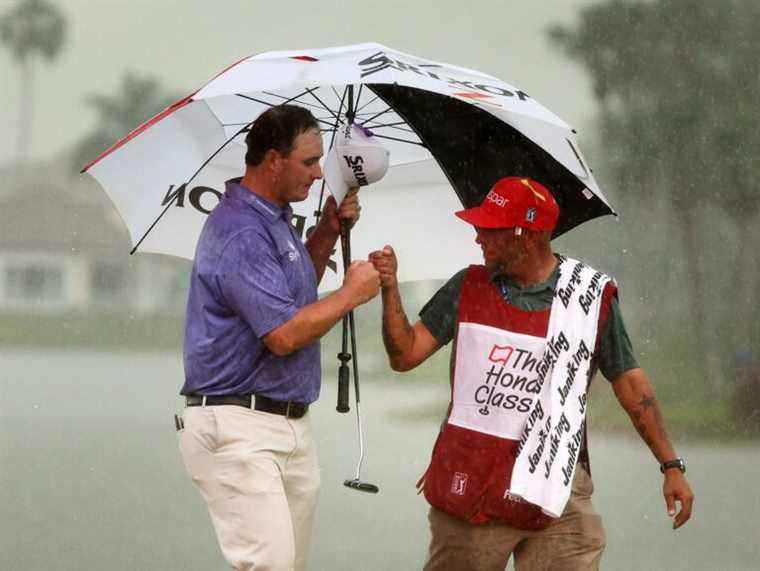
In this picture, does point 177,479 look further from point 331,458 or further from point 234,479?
point 234,479

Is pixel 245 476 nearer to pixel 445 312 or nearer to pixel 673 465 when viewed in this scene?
pixel 445 312

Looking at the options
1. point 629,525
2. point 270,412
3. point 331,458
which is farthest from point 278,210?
point 629,525

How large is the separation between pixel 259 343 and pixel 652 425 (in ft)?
3.22

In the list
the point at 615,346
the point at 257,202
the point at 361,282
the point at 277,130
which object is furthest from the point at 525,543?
the point at 277,130

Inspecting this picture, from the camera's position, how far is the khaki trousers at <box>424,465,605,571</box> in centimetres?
394

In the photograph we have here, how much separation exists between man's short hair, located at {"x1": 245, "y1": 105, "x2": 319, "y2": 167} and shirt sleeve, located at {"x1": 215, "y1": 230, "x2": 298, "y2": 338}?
229mm

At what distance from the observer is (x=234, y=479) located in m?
3.92

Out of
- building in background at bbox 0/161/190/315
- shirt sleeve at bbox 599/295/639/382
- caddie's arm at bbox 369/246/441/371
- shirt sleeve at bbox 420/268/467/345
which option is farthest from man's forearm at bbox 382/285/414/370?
building in background at bbox 0/161/190/315

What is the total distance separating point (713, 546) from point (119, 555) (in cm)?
232

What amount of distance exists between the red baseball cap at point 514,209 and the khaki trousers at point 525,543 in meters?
0.62

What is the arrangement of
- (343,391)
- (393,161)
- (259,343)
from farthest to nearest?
(393,161), (343,391), (259,343)

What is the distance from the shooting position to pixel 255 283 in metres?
3.80

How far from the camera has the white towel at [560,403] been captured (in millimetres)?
3842

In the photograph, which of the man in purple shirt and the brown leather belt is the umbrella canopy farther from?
the brown leather belt
